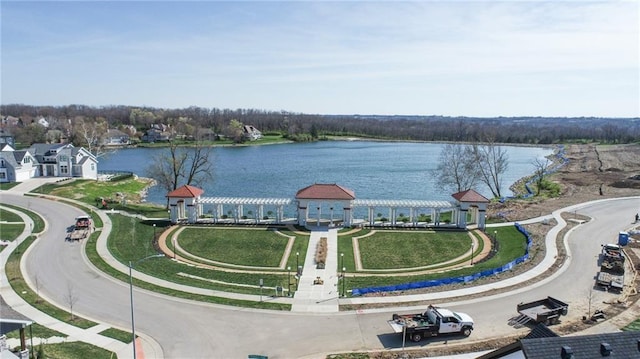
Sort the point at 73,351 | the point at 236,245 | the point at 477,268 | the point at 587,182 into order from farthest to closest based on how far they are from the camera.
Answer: the point at 587,182, the point at 236,245, the point at 477,268, the point at 73,351

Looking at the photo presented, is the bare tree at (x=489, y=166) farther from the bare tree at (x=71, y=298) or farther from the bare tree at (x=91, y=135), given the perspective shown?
the bare tree at (x=91, y=135)

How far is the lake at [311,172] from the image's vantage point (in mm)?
69562

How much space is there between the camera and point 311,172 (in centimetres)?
8962

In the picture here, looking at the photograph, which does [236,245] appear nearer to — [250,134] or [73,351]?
[73,351]

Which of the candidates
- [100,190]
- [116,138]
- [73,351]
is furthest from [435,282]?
[116,138]

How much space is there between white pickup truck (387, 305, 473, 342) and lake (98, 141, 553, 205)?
4119 cm

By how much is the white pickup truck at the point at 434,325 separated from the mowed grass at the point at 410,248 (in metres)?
10.6

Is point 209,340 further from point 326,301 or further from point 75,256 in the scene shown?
point 75,256

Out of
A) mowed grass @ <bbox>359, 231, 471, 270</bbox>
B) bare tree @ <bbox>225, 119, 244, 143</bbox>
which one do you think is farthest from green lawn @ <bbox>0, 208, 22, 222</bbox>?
bare tree @ <bbox>225, 119, 244, 143</bbox>

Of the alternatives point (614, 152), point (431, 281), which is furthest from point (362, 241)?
point (614, 152)

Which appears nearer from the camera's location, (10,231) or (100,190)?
(10,231)

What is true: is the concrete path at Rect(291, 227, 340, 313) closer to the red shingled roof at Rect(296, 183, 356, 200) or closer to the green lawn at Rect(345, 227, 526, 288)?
the green lawn at Rect(345, 227, 526, 288)

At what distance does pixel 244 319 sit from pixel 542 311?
54.3ft

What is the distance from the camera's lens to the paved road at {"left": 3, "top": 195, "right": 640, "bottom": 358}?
76.9 feet
